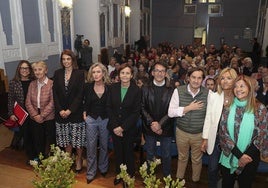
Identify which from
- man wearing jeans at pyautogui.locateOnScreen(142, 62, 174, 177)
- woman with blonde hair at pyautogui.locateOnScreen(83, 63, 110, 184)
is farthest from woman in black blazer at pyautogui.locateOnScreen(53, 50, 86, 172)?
man wearing jeans at pyautogui.locateOnScreen(142, 62, 174, 177)

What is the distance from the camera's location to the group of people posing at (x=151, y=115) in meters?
2.35

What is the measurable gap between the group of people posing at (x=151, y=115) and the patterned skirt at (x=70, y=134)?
0.04 ft

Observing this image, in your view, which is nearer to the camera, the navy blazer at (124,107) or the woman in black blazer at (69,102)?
the navy blazer at (124,107)

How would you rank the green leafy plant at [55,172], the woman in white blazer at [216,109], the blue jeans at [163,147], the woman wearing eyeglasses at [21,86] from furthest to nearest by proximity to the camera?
the woman wearing eyeglasses at [21,86]
the blue jeans at [163,147]
the woman in white blazer at [216,109]
the green leafy plant at [55,172]

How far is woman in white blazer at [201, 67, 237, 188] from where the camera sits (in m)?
2.58

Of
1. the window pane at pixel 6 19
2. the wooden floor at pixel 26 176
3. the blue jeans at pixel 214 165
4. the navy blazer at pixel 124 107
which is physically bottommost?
the wooden floor at pixel 26 176

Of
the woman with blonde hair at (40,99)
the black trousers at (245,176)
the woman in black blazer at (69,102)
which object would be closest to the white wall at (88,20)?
the woman with blonde hair at (40,99)

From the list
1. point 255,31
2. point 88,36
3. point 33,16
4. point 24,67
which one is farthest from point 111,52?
point 255,31

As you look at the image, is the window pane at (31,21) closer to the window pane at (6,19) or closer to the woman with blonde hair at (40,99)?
the window pane at (6,19)

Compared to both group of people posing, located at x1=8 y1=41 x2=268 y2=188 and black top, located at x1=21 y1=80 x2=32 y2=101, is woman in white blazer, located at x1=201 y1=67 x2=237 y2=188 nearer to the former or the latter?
group of people posing, located at x1=8 y1=41 x2=268 y2=188

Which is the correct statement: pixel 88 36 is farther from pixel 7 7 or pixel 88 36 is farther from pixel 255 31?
pixel 255 31

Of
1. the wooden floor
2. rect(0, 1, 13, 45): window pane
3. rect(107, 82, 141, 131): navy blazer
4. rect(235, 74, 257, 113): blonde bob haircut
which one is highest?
rect(0, 1, 13, 45): window pane

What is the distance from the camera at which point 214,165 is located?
2.86 meters

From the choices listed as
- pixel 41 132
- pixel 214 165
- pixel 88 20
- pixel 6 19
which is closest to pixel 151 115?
pixel 214 165
